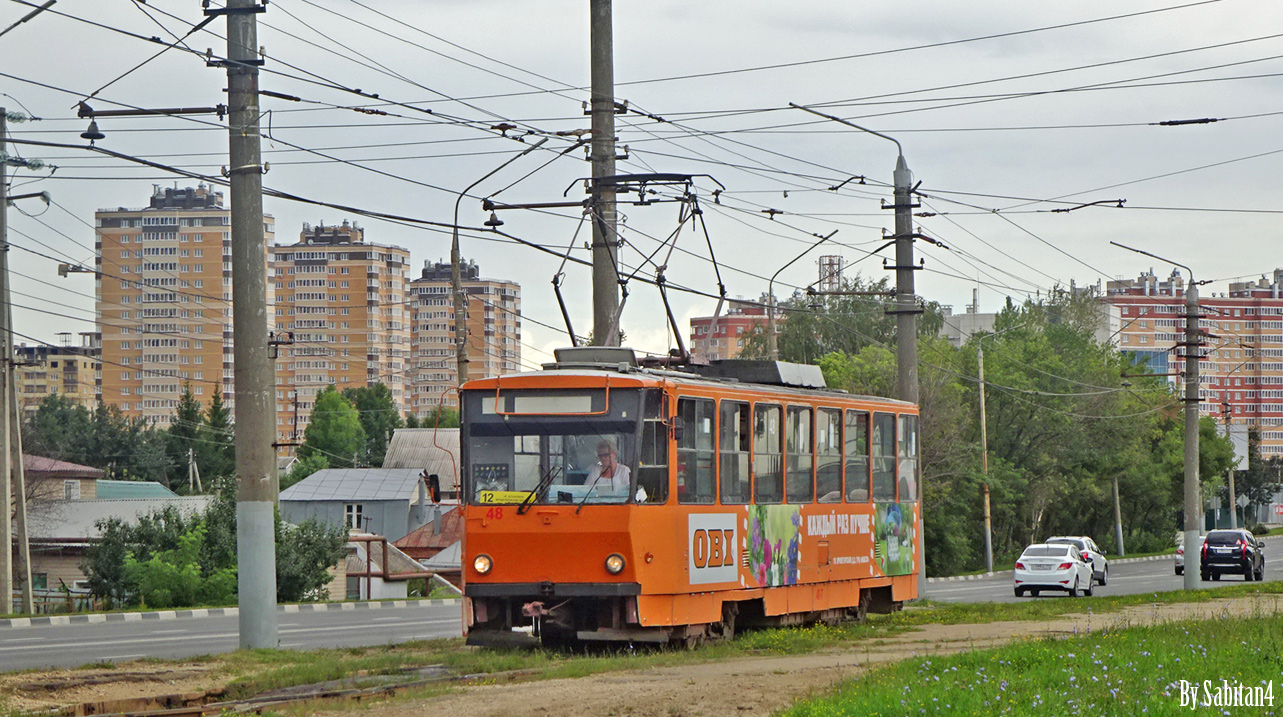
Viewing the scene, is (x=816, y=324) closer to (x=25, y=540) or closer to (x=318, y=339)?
(x=25, y=540)

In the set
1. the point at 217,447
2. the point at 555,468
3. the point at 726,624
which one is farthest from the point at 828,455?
the point at 217,447

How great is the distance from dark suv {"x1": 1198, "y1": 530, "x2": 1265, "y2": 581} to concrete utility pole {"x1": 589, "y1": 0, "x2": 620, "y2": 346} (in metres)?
32.1

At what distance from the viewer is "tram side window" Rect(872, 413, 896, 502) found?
2177 centimetres

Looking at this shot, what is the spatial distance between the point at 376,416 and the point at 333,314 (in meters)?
17.8

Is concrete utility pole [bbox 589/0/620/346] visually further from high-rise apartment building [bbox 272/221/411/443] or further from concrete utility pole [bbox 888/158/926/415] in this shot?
high-rise apartment building [bbox 272/221/411/443]

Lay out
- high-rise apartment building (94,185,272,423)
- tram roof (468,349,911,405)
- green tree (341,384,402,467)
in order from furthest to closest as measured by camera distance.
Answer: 1. high-rise apartment building (94,185,272,423)
2. green tree (341,384,402,467)
3. tram roof (468,349,911,405)

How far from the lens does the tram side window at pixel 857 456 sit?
20766 mm

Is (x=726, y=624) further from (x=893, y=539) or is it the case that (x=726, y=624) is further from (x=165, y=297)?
(x=165, y=297)

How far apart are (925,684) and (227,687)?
19.3ft

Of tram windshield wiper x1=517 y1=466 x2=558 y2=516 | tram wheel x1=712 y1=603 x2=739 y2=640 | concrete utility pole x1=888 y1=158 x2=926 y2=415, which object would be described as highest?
concrete utility pole x1=888 y1=158 x2=926 y2=415

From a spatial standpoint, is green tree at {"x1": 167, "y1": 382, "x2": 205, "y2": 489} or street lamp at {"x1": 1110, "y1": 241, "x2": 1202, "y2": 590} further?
green tree at {"x1": 167, "y1": 382, "x2": 205, "y2": 489}

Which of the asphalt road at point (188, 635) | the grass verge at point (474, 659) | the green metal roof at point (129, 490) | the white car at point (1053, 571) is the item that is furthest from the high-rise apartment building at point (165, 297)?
the grass verge at point (474, 659)

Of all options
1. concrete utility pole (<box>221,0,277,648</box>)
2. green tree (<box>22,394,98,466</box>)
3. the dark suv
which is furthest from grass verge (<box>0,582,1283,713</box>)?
green tree (<box>22,394,98,466</box>)

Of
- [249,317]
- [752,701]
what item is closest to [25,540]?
[249,317]
